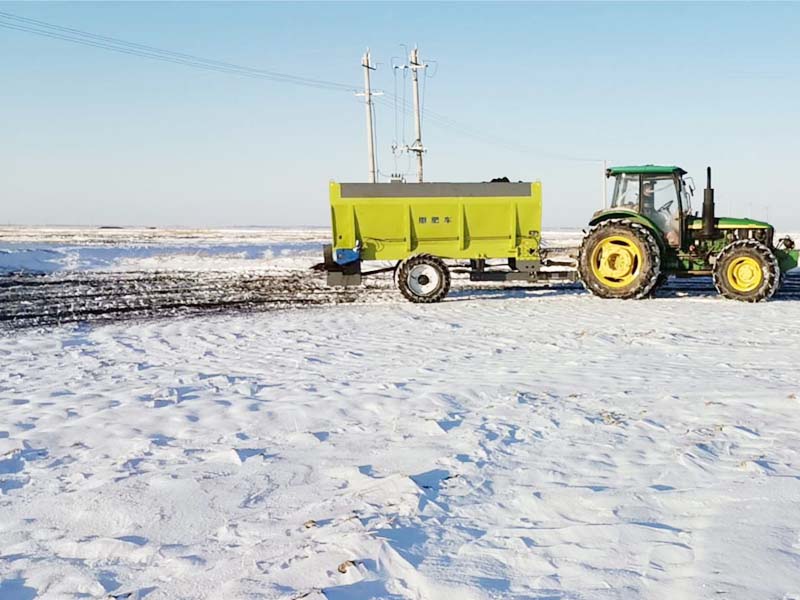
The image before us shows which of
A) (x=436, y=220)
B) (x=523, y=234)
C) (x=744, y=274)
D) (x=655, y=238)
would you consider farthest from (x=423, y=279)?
(x=744, y=274)

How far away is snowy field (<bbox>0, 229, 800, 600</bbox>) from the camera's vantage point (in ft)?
8.73

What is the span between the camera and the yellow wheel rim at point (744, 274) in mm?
12180

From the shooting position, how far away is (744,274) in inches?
485

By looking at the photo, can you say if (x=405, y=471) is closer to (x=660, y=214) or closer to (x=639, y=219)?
(x=639, y=219)

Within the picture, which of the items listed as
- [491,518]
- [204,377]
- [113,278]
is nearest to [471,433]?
[491,518]

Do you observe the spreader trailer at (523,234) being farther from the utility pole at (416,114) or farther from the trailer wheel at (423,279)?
the utility pole at (416,114)

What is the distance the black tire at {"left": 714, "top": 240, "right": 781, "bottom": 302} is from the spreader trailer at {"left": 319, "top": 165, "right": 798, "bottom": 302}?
33 cm

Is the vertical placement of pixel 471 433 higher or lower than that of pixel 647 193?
lower

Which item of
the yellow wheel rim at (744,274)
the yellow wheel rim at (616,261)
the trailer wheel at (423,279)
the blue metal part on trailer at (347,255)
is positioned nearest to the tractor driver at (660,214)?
the yellow wheel rim at (616,261)

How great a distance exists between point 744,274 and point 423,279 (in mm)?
6432

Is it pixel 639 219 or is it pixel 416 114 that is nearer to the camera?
pixel 639 219

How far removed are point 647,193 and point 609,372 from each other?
789cm

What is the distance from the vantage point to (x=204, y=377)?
6465 millimetres

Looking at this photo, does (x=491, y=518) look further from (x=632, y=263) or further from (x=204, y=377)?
(x=632, y=263)
